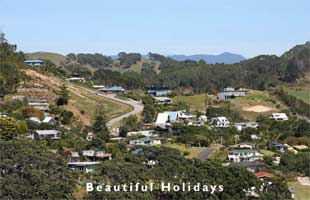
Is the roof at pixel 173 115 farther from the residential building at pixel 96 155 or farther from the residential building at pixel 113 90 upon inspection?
the residential building at pixel 96 155

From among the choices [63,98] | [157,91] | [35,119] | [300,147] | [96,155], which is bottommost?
[300,147]

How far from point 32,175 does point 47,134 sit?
567 centimetres

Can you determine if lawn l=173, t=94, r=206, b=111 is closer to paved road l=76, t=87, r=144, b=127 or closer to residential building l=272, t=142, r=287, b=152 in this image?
paved road l=76, t=87, r=144, b=127

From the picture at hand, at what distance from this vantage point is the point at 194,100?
25.5 m

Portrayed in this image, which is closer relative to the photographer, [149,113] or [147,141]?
[147,141]

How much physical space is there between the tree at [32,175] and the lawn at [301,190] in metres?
4.98

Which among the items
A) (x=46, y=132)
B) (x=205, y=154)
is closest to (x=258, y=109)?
(x=205, y=154)

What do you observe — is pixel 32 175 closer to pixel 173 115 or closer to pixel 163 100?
pixel 173 115

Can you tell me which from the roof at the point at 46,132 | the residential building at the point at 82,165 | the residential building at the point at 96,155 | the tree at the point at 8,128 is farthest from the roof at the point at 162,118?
the residential building at the point at 82,165

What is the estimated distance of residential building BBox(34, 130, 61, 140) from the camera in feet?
45.8

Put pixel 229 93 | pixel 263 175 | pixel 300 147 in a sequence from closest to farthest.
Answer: pixel 263 175
pixel 300 147
pixel 229 93

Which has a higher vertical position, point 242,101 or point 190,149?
point 242,101

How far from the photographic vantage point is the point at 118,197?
8.39m

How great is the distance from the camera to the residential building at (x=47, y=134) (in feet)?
45.8
